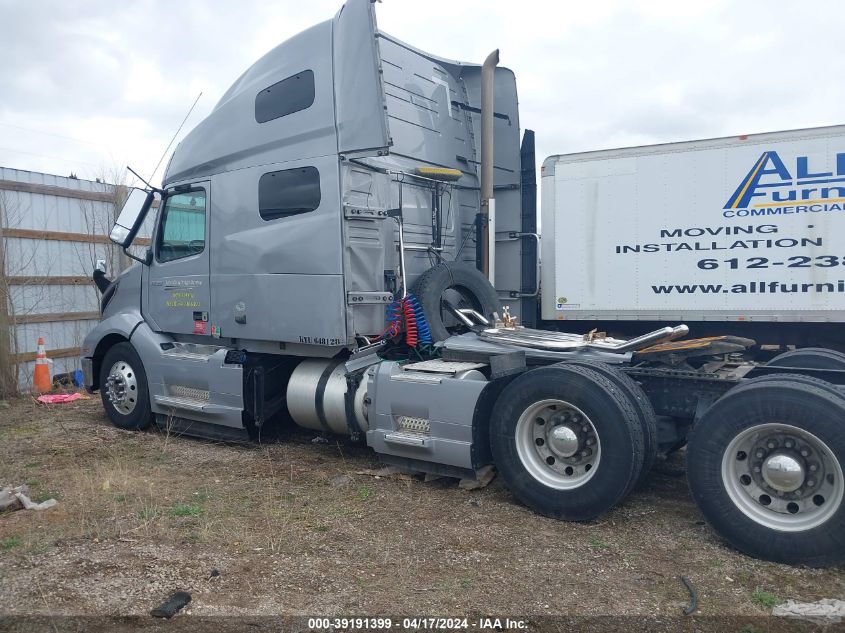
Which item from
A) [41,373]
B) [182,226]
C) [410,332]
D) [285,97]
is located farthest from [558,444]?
[41,373]

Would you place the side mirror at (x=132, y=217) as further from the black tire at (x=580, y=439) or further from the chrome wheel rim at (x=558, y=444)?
the chrome wheel rim at (x=558, y=444)

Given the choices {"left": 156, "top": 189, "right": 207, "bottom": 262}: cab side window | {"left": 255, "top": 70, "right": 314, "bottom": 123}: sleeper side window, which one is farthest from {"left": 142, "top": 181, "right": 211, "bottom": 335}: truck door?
{"left": 255, "top": 70, "right": 314, "bottom": 123}: sleeper side window

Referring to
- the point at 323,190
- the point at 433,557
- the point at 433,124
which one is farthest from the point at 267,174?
the point at 433,557

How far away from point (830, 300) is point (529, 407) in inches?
163

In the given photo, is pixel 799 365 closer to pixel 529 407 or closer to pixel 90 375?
pixel 529 407

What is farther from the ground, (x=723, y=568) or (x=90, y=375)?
(x=90, y=375)

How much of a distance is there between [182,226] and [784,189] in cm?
660

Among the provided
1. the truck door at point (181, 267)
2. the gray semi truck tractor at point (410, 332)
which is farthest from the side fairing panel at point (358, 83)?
the truck door at point (181, 267)

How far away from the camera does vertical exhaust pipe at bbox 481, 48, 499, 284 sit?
7.48 meters

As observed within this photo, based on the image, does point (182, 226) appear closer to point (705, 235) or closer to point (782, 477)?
point (705, 235)

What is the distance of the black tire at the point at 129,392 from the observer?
8.12 m

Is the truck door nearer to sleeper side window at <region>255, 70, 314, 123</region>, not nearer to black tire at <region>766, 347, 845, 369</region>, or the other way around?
sleeper side window at <region>255, 70, 314, 123</region>

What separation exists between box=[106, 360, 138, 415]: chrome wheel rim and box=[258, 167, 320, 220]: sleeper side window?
282cm

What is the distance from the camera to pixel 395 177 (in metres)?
6.98
